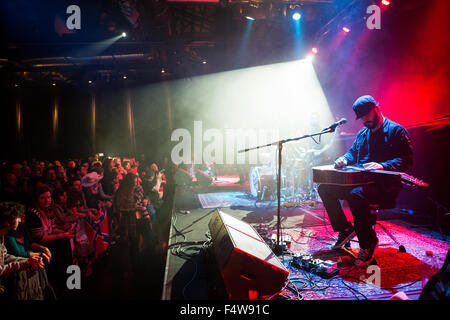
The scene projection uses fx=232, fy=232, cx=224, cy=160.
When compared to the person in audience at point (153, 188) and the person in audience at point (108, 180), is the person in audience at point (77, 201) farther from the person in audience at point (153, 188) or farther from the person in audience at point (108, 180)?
the person in audience at point (153, 188)

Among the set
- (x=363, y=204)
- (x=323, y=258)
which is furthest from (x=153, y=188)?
(x=363, y=204)

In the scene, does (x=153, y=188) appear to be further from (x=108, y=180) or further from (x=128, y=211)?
(x=128, y=211)

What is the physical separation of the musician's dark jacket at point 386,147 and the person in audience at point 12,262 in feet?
13.0

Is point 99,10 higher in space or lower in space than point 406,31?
higher

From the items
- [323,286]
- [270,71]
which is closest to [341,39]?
[270,71]

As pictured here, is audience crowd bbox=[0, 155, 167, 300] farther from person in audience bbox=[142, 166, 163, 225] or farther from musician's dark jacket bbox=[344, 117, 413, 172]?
musician's dark jacket bbox=[344, 117, 413, 172]

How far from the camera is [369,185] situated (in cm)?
262

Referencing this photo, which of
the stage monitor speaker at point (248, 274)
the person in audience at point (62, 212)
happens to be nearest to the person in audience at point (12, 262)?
the person in audience at point (62, 212)

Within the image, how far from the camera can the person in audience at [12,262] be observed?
2327mm

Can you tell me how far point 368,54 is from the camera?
281 inches

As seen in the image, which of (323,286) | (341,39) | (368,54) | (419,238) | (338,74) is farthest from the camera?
(338,74)

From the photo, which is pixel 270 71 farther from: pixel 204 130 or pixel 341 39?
pixel 204 130

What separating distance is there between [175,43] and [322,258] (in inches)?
313

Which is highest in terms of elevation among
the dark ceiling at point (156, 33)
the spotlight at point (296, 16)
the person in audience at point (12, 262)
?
the dark ceiling at point (156, 33)
